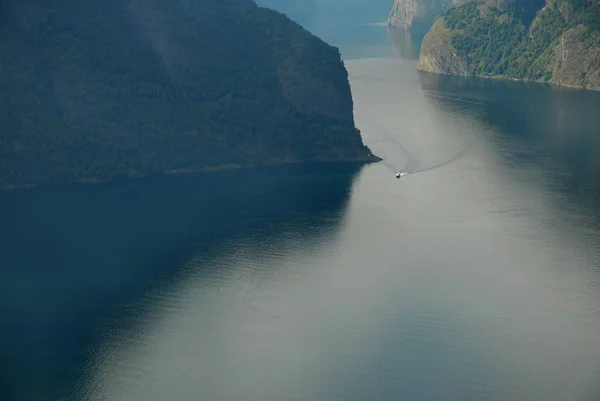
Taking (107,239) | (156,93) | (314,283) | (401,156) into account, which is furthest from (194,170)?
(314,283)

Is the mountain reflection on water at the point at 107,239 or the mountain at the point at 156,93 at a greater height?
the mountain at the point at 156,93

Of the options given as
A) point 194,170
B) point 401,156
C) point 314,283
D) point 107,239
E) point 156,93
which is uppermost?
point 156,93

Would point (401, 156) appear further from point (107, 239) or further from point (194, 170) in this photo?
point (107, 239)

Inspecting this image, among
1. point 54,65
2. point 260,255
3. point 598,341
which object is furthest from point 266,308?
point 54,65

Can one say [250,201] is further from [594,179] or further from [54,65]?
[594,179]

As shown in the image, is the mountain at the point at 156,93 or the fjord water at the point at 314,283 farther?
the mountain at the point at 156,93

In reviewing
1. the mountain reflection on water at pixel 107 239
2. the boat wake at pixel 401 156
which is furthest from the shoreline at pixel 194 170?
the boat wake at pixel 401 156

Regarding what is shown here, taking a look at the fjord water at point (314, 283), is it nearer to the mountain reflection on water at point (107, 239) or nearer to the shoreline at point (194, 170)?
the mountain reflection on water at point (107, 239)
